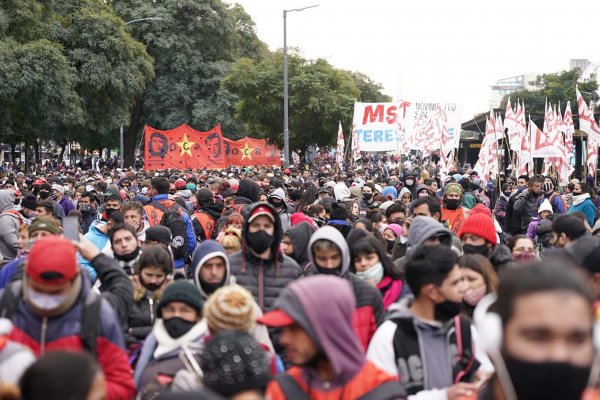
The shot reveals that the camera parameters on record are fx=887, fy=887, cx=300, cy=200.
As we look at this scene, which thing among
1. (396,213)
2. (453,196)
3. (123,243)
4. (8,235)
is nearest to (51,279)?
(123,243)

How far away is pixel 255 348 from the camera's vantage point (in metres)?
3.16

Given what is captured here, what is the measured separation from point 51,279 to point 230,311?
2.59ft

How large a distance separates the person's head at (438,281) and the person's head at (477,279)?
852 mm

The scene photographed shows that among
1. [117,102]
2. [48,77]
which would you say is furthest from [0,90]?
[117,102]

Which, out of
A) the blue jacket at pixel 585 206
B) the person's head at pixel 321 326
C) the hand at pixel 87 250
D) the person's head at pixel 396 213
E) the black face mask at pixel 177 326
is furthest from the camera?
the blue jacket at pixel 585 206

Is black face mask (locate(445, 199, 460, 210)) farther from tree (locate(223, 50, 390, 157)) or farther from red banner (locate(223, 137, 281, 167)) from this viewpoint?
tree (locate(223, 50, 390, 157))

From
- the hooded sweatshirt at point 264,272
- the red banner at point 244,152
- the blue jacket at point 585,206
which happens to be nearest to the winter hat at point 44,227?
the hooded sweatshirt at point 264,272

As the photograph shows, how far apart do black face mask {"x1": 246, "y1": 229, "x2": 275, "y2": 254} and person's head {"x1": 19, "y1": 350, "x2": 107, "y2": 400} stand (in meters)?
3.00

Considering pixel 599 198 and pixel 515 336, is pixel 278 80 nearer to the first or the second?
pixel 599 198

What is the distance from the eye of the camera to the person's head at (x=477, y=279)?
200 inches

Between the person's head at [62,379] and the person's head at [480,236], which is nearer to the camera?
the person's head at [62,379]

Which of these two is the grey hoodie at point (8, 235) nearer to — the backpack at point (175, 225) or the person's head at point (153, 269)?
the backpack at point (175, 225)

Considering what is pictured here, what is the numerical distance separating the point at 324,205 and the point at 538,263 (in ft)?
28.0

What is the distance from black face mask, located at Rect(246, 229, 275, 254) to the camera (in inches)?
225
